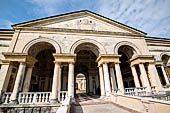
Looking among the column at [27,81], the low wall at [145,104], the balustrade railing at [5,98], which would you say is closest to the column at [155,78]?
the low wall at [145,104]

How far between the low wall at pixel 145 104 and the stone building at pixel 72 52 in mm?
2670

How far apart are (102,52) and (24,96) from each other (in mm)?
8154

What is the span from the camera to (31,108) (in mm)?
6707

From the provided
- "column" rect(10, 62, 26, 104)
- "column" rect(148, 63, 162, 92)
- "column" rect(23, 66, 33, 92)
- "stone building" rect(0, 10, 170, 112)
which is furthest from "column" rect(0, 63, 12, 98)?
"column" rect(148, 63, 162, 92)

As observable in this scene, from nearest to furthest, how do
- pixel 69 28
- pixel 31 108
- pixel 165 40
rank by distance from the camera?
pixel 31 108
pixel 69 28
pixel 165 40

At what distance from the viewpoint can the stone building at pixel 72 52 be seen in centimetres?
785

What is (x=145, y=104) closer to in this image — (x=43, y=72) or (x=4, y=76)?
(x=4, y=76)

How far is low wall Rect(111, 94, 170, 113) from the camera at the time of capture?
3.40 metres

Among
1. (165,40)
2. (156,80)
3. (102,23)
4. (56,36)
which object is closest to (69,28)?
(56,36)

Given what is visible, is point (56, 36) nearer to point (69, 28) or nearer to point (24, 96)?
point (69, 28)

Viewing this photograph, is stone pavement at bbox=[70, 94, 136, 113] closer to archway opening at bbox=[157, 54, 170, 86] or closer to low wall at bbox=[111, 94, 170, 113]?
low wall at bbox=[111, 94, 170, 113]

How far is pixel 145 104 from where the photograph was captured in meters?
4.18

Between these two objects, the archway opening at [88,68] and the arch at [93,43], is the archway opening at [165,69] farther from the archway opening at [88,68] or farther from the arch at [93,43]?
the archway opening at [88,68]

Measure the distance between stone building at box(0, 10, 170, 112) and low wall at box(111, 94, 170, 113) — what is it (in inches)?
105
